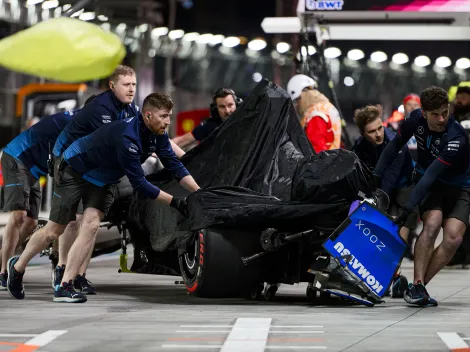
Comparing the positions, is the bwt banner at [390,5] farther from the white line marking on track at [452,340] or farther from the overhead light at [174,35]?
the overhead light at [174,35]

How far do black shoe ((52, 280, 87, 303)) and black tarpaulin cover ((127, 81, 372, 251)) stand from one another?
0.75 meters

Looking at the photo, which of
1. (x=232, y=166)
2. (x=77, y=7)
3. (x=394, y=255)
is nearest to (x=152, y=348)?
(x=394, y=255)

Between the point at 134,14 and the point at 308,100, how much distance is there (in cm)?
2063

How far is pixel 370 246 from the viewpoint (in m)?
8.77

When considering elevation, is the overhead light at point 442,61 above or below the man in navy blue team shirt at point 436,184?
above

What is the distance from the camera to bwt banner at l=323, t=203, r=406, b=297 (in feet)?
28.6

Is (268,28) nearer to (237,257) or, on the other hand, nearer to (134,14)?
(237,257)

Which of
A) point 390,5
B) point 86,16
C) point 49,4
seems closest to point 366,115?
point 390,5

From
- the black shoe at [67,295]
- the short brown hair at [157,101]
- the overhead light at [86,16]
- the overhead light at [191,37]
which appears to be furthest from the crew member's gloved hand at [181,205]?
the overhead light at [191,37]

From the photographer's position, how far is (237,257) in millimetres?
8945

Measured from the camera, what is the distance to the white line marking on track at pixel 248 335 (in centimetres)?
642

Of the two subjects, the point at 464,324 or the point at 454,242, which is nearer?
the point at 464,324

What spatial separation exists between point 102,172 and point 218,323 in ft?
7.73

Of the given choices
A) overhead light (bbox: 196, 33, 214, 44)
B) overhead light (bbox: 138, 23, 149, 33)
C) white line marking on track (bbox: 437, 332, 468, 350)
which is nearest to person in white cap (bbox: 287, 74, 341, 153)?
white line marking on track (bbox: 437, 332, 468, 350)
